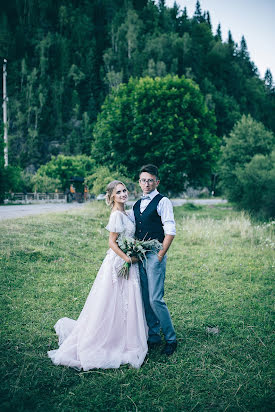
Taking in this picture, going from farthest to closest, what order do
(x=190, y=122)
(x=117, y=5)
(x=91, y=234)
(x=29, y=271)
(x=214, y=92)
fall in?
(x=117, y=5)
(x=214, y=92)
(x=190, y=122)
(x=91, y=234)
(x=29, y=271)

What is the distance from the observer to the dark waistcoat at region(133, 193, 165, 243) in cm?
477

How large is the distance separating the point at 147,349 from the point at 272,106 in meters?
94.7

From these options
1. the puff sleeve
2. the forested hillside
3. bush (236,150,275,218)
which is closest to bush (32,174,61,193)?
the forested hillside

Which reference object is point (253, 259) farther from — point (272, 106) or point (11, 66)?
point (272, 106)

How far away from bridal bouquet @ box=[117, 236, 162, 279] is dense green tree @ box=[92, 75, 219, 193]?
19.6 m

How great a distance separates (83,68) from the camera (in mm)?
80750

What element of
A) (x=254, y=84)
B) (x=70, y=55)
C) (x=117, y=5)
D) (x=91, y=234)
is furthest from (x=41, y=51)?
(x=91, y=234)

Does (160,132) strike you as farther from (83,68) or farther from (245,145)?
(83,68)

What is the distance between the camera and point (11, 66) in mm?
72625

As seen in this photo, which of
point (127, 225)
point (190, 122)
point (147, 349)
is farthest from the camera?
point (190, 122)

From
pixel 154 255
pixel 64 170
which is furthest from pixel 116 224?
pixel 64 170

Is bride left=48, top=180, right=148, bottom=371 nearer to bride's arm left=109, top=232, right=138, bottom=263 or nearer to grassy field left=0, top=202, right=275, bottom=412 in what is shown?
bride's arm left=109, top=232, right=138, bottom=263

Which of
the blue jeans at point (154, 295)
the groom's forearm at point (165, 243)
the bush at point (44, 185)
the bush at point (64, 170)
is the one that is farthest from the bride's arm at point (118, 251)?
the bush at point (64, 170)

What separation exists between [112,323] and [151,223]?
1512 millimetres
